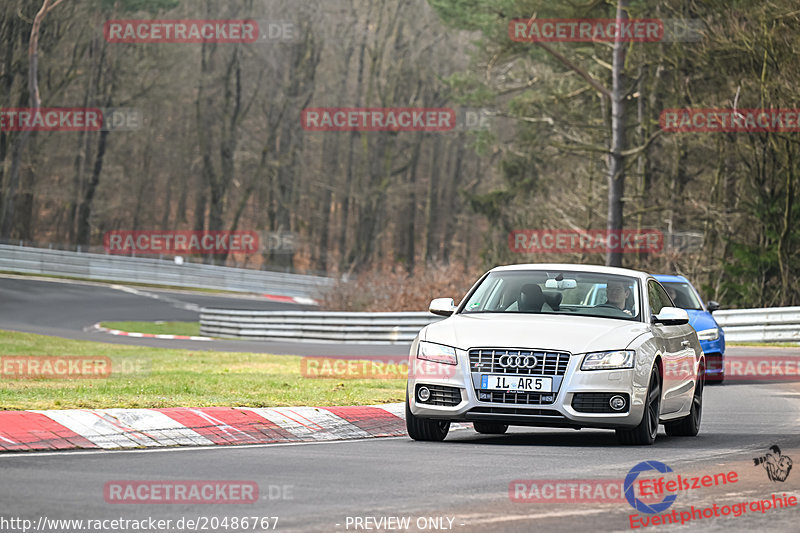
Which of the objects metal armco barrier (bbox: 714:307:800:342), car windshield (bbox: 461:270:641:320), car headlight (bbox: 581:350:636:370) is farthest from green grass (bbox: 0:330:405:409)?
metal armco barrier (bbox: 714:307:800:342)

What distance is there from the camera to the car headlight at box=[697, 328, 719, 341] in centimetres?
2044

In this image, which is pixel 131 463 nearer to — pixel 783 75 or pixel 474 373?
pixel 474 373

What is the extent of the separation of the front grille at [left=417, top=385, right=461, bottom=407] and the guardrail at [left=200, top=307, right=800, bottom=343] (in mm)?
19323

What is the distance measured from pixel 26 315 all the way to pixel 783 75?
881 inches

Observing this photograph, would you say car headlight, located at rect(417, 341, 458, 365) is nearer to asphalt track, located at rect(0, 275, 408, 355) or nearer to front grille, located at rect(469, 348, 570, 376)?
front grille, located at rect(469, 348, 570, 376)

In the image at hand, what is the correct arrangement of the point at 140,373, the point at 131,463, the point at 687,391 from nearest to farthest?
the point at 131,463
the point at 687,391
the point at 140,373

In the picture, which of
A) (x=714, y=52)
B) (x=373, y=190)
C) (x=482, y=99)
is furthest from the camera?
(x=373, y=190)

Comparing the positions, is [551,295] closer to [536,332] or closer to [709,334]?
[536,332]

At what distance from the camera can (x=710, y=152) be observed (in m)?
42.6

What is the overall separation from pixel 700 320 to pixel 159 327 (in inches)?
841

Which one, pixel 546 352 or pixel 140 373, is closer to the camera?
pixel 546 352

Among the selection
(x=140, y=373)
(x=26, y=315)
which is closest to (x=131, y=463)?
(x=140, y=373)

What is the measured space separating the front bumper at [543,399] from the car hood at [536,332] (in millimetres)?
156

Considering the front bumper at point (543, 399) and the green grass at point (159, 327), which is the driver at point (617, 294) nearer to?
the front bumper at point (543, 399)
